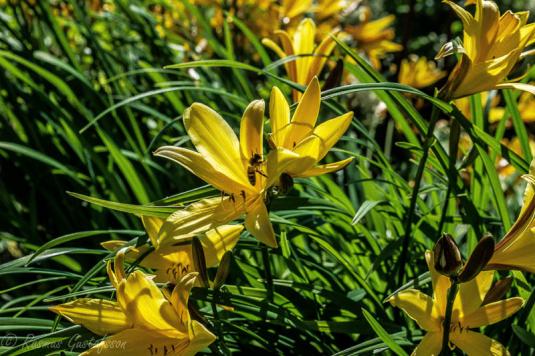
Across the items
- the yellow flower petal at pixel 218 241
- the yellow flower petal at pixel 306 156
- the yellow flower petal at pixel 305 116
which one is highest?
the yellow flower petal at pixel 305 116

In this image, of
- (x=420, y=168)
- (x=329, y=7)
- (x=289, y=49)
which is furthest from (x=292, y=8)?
(x=420, y=168)

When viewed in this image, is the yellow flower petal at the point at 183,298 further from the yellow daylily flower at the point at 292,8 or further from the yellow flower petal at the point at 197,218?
the yellow daylily flower at the point at 292,8

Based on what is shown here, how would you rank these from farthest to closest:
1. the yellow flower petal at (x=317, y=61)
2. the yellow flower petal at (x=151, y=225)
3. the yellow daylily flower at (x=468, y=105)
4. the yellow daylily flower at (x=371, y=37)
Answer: the yellow daylily flower at (x=371, y=37), the yellow daylily flower at (x=468, y=105), the yellow flower petal at (x=317, y=61), the yellow flower petal at (x=151, y=225)

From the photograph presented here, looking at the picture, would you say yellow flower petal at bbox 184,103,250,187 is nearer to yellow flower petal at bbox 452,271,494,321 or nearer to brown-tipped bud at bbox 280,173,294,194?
brown-tipped bud at bbox 280,173,294,194

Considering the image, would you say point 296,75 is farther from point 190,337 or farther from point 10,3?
Answer: point 10,3

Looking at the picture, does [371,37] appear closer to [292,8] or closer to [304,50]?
[292,8]

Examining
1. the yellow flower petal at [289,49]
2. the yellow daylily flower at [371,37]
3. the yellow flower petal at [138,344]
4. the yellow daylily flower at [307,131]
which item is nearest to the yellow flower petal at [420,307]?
the yellow daylily flower at [307,131]

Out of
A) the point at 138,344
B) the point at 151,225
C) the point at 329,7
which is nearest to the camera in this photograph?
the point at 138,344

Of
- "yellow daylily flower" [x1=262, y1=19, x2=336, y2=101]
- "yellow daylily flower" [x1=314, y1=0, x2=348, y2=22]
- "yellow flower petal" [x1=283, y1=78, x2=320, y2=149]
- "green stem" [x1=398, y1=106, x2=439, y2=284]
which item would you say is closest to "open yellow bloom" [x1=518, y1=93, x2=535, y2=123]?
"yellow daylily flower" [x1=314, y1=0, x2=348, y2=22]
